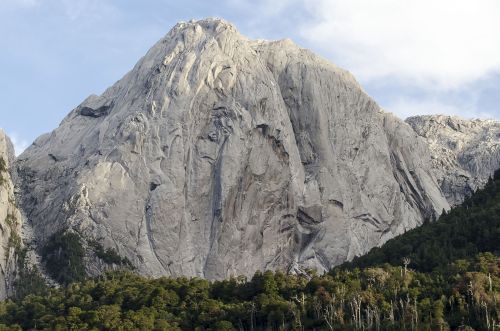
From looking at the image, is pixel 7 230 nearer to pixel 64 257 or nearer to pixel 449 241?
pixel 64 257

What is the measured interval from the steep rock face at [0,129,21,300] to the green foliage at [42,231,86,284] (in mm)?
4521

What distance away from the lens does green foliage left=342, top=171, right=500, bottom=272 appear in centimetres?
15050

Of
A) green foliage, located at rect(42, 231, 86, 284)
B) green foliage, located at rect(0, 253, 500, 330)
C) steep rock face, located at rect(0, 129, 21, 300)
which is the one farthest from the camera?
green foliage, located at rect(42, 231, 86, 284)

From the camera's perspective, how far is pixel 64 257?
18250 cm

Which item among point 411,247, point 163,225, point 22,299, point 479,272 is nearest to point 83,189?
point 163,225

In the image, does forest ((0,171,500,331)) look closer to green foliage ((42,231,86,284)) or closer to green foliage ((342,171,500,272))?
green foliage ((342,171,500,272))

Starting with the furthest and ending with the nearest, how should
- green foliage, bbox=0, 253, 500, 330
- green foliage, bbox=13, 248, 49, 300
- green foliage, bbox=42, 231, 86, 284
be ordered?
green foliage, bbox=42, 231, 86, 284 → green foliage, bbox=13, 248, 49, 300 → green foliage, bbox=0, 253, 500, 330

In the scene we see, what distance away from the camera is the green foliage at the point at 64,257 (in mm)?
179250

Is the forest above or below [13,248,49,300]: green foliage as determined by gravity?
below

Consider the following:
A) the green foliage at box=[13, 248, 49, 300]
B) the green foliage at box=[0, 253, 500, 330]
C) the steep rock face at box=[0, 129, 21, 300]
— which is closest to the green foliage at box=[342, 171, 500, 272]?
the green foliage at box=[0, 253, 500, 330]

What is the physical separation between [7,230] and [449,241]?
2462 inches


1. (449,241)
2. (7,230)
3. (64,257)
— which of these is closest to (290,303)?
(449,241)

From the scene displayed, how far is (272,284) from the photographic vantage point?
460 ft

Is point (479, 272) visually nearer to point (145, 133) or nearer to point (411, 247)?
point (411, 247)
